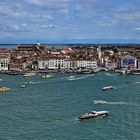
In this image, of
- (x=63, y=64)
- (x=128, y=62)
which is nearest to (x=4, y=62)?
(x=63, y=64)

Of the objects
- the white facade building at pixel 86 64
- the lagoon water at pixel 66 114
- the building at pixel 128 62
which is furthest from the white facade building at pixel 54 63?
the lagoon water at pixel 66 114

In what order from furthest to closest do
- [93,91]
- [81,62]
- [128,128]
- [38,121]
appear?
[81,62]
[93,91]
[38,121]
[128,128]

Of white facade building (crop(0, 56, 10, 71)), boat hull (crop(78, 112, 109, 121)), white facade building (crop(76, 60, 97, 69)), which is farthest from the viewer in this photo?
white facade building (crop(76, 60, 97, 69))

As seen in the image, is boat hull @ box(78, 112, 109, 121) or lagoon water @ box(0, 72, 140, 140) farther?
boat hull @ box(78, 112, 109, 121)

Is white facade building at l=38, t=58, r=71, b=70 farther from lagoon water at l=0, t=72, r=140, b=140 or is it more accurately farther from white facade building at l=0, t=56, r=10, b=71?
lagoon water at l=0, t=72, r=140, b=140

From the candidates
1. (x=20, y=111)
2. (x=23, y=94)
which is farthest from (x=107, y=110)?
(x=23, y=94)

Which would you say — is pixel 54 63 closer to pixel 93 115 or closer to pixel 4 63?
pixel 4 63

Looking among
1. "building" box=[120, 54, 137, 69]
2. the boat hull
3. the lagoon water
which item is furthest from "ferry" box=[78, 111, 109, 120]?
"building" box=[120, 54, 137, 69]

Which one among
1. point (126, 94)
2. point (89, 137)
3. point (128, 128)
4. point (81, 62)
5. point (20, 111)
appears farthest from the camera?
point (81, 62)

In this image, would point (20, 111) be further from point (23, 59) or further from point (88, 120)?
point (23, 59)
